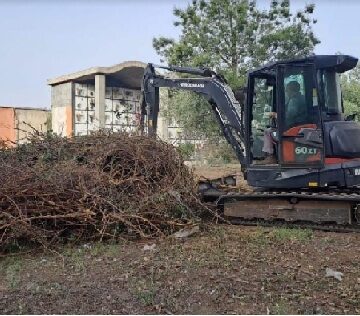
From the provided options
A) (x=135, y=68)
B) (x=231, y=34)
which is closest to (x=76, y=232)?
(x=231, y=34)

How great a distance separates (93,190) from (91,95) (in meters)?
21.0

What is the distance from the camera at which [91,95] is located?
1055 inches

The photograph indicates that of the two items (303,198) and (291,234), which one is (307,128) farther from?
(291,234)

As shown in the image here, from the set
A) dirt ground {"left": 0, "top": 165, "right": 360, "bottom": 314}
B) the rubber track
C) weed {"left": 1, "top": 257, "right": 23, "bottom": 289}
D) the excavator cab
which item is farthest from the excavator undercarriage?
weed {"left": 1, "top": 257, "right": 23, "bottom": 289}

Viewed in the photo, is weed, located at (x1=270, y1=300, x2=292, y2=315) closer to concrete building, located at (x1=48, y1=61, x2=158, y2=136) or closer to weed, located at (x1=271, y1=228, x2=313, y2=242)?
weed, located at (x1=271, y1=228, x2=313, y2=242)

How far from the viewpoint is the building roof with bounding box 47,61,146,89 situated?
83.0 ft

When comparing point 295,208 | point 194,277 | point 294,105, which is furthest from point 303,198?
point 194,277

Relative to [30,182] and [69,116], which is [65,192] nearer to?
[30,182]

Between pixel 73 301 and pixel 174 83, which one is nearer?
pixel 73 301

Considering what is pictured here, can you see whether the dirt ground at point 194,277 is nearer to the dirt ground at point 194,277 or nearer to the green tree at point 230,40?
the dirt ground at point 194,277

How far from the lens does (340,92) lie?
312 inches

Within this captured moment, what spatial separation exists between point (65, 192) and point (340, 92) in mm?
4443

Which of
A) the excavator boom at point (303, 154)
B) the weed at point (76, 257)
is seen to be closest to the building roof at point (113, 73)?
the excavator boom at point (303, 154)

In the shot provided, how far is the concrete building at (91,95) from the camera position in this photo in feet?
83.6
